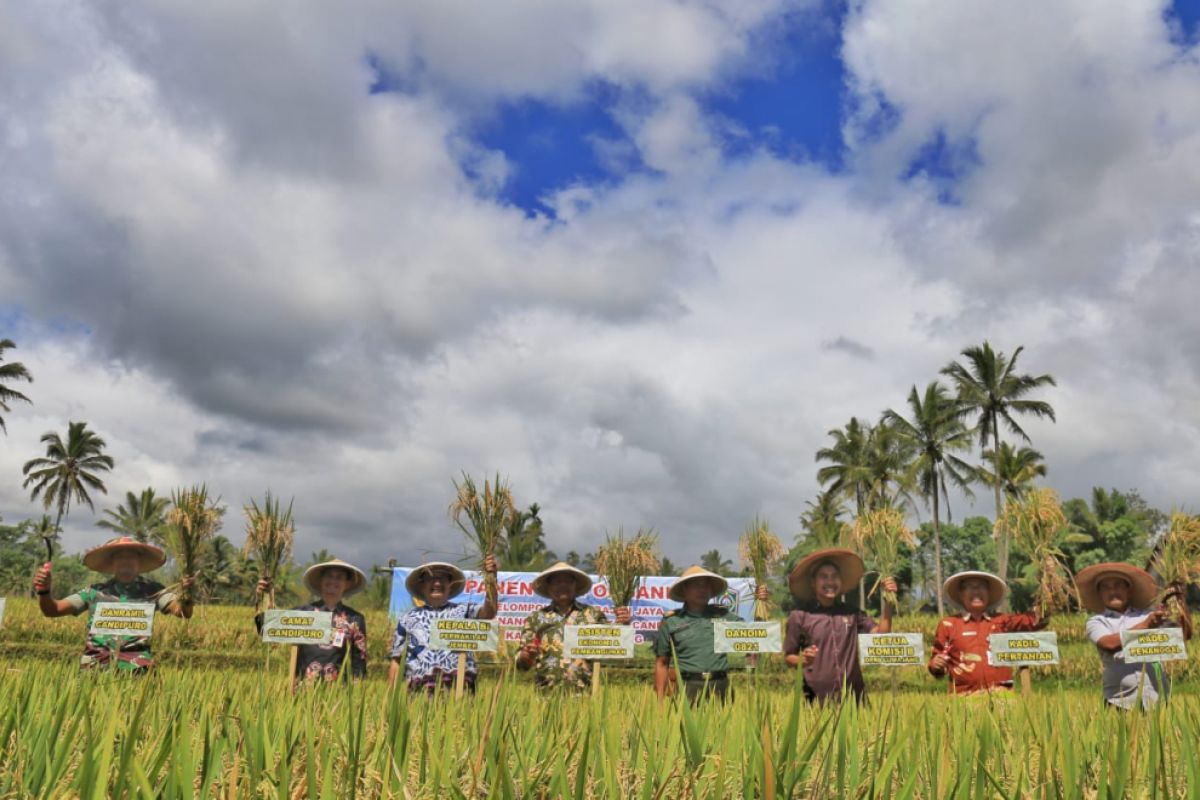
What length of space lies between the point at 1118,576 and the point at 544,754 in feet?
16.0

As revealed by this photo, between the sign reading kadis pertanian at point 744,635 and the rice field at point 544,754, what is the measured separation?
1.92 meters

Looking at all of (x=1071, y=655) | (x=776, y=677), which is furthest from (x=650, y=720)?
(x=1071, y=655)

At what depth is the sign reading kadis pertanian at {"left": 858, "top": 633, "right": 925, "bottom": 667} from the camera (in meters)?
4.88

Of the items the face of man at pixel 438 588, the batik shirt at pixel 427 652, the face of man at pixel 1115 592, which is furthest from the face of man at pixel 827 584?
the face of man at pixel 438 588

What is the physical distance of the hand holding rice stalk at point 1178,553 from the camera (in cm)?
587

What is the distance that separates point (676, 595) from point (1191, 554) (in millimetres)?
4255

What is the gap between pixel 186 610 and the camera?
5824 millimetres

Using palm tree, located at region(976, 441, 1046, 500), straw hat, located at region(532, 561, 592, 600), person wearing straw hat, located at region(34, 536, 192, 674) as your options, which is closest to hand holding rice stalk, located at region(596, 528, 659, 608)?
straw hat, located at region(532, 561, 592, 600)

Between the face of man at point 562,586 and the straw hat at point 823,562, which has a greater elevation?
the straw hat at point 823,562

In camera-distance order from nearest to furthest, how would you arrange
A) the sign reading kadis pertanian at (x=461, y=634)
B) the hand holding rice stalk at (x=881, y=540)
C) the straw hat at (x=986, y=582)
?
1. the sign reading kadis pertanian at (x=461, y=634)
2. the straw hat at (x=986, y=582)
3. the hand holding rice stalk at (x=881, y=540)

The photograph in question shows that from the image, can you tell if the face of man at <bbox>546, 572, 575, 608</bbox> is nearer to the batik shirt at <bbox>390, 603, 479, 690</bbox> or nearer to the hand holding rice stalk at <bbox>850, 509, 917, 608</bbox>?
the batik shirt at <bbox>390, 603, 479, 690</bbox>

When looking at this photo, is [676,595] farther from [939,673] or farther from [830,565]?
[939,673]

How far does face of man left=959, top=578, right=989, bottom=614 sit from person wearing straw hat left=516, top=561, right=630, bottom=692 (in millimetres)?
2407

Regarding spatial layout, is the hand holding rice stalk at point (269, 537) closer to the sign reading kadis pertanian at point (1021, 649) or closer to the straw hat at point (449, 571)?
the straw hat at point (449, 571)
